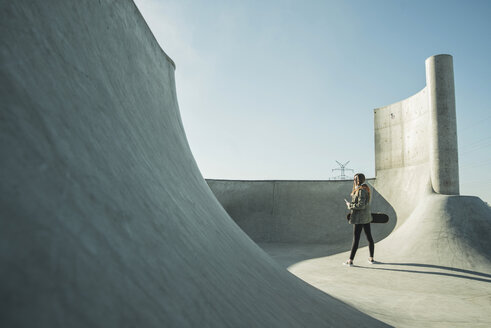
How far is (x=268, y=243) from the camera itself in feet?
29.3

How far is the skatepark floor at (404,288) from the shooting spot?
273cm

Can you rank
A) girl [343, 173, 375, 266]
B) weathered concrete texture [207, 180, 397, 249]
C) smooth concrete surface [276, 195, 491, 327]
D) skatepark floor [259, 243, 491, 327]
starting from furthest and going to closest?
weathered concrete texture [207, 180, 397, 249] < girl [343, 173, 375, 266] < smooth concrete surface [276, 195, 491, 327] < skatepark floor [259, 243, 491, 327]

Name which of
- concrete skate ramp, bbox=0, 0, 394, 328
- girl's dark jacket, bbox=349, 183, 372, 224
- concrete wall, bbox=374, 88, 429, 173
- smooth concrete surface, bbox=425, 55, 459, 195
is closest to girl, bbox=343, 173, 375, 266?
girl's dark jacket, bbox=349, 183, 372, 224

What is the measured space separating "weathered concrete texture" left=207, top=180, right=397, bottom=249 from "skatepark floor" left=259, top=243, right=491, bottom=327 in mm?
2281

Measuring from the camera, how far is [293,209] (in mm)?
9742

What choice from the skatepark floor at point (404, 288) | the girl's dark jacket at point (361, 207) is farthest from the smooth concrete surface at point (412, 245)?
the girl's dark jacket at point (361, 207)

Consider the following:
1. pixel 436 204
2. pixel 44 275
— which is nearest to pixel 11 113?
pixel 44 275

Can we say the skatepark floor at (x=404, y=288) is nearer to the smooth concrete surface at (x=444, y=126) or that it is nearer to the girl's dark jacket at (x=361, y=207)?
the girl's dark jacket at (x=361, y=207)

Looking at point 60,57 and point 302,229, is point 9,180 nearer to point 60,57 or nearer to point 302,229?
point 60,57

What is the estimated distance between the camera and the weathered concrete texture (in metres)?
8.80

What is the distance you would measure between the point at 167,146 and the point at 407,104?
879 centimetres

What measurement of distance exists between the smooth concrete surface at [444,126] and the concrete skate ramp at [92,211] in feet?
20.3

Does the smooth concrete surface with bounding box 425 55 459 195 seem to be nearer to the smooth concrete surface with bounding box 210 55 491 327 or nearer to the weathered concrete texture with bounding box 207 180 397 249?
Result: the smooth concrete surface with bounding box 210 55 491 327

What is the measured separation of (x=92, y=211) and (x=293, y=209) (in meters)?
9.18
